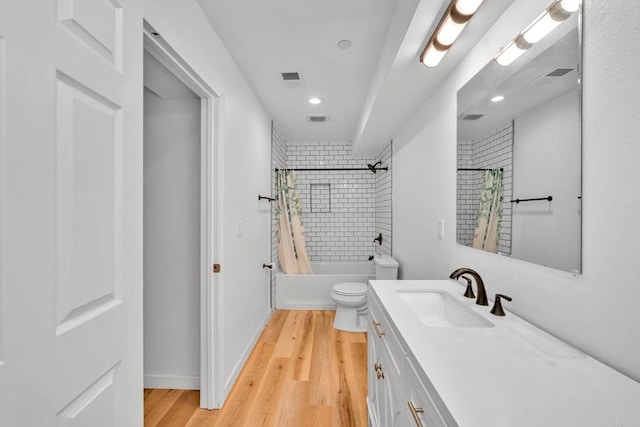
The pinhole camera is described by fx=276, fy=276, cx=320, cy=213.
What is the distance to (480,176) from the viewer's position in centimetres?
141

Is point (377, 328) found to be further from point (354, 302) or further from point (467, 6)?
point (354, 302)

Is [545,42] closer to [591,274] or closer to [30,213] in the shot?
[591,274]

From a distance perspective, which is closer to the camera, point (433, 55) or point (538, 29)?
point (538, 29)

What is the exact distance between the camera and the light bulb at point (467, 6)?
43.8 inches

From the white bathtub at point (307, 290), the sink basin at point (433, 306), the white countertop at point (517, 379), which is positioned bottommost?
the white bathtub at point (307, 290)

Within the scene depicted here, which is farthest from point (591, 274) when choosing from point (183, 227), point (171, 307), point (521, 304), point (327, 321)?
point (327, 321)

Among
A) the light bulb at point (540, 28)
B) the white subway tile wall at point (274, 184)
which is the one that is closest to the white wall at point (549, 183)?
the light bulb at point (540, 28)

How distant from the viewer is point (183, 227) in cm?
197

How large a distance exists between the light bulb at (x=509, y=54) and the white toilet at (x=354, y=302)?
2.04m

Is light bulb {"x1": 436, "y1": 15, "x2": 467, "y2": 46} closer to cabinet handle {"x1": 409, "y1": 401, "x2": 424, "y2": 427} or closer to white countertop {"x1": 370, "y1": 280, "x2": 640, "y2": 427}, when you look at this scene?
white countertop {"x1": 370, "y1": 280, "x2": 640, "y2": 427}

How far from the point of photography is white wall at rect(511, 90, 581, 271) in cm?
92

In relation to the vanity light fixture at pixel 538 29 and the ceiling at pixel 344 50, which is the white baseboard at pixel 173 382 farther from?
the vanity light fixture at pixel 538 29

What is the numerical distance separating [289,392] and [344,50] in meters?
2.42

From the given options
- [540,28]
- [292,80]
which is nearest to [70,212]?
[540,28]
